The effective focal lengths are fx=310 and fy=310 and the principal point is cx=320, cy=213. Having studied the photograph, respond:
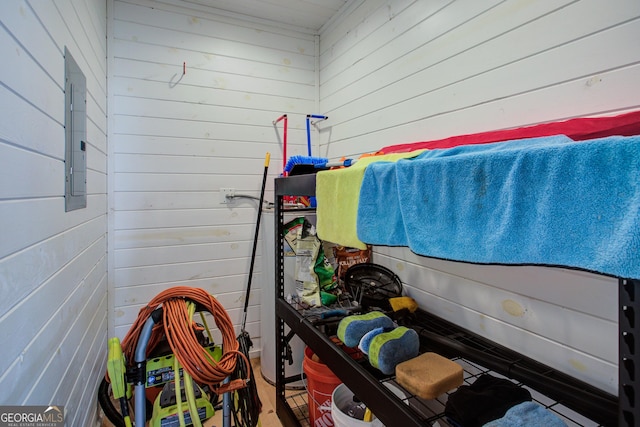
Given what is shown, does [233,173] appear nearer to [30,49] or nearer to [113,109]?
[113,109]

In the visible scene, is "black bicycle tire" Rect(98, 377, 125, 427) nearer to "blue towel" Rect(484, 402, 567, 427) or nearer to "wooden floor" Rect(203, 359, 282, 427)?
"wooden floor" Rect(203, 359, 282, 427)

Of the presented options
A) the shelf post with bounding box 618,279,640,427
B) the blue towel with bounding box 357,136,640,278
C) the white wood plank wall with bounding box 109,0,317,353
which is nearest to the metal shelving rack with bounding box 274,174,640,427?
the shelf post with bounding box 618,279,640,427

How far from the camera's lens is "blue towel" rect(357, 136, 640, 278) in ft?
1.66

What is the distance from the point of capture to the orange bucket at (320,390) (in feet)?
5.02

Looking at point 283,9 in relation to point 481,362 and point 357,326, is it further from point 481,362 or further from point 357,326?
point 481,362

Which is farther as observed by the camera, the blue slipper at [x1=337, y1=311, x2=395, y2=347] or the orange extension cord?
the blue slipper at [x1=337, y1=311, x2=395, y2=347]

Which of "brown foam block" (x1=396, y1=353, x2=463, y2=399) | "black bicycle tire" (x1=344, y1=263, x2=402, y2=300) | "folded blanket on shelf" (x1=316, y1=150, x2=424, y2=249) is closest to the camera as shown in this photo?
"brown foam block" (x1=396, y1=353, x2=463, y2=399)

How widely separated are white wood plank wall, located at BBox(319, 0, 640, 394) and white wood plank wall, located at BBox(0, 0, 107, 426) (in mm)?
1571

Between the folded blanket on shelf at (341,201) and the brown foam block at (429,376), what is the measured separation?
43 cm

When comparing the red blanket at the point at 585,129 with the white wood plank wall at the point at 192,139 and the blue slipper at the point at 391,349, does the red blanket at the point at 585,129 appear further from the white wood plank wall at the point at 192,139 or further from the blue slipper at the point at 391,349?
the white wood plank wall at the point at 192,139

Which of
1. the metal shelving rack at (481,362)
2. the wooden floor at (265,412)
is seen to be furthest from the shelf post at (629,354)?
the wooden floor at (265,412)

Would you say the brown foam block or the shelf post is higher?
the shelf post

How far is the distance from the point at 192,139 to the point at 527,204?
2.31 metres

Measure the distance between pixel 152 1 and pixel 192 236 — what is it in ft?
5.66
